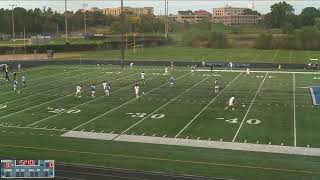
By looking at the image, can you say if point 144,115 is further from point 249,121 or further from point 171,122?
point 249,121

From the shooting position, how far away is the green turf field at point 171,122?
61.4ft

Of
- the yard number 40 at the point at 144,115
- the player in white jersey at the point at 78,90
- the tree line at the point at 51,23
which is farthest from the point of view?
the tree line at the point at 51,23

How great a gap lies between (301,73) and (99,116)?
29.7 meters

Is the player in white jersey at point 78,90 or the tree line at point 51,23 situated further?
the tree line at point 51,23

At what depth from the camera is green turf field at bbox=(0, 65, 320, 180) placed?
18.7 m

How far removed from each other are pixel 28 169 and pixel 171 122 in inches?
488

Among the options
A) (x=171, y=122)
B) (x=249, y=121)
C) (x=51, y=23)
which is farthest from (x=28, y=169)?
(x=51, y=23)

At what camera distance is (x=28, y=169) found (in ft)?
48.0

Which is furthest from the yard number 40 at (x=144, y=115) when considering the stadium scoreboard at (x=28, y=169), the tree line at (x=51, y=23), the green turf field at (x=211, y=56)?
the tree line at (x=51, y=23)

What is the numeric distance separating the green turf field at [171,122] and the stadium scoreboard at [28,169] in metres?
3.84

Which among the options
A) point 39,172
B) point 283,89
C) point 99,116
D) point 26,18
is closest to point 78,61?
point 283,89

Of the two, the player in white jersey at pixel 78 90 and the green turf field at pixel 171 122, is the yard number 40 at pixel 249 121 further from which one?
the player in white jersey at pixel 78 90

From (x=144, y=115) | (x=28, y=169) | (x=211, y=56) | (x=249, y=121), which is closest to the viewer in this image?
(x=28, y=169)

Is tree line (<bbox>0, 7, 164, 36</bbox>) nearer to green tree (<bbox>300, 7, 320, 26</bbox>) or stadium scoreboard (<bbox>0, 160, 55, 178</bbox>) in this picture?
green tree (<bbox>300, 7, 320, 26</bbox>)
